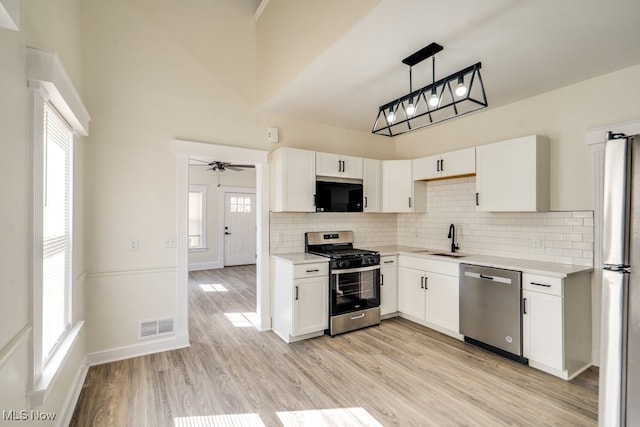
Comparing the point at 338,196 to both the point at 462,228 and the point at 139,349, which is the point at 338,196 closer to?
the point at 462,228

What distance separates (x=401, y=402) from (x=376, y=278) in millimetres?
1697

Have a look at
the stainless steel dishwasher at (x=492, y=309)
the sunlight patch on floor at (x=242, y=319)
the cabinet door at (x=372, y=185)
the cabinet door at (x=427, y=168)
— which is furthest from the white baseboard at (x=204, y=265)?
the stainless steel dishwasher at (x=492, y=309)

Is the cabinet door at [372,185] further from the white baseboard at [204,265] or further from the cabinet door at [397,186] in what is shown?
the white baseboard at [204,265]

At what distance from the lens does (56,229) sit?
82.6 inches

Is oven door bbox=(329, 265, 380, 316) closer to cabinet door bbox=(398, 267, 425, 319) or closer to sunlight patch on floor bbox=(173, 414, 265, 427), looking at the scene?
cabinet door bbox=(398, 267, 425, 319)

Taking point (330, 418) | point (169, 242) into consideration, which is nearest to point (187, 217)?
point (169, 242)

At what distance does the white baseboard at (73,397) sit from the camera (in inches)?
82.3

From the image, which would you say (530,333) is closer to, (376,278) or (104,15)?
(376,278)

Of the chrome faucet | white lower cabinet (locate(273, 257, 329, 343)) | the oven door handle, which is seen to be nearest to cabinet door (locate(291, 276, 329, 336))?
white lower cabinet (locate(273, 257, 329, 343))

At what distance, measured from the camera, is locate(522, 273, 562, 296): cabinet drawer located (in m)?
2.68

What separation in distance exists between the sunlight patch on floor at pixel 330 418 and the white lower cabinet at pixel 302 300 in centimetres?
119

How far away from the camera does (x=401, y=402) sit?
7.82ft

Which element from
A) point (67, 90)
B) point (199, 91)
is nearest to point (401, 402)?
point (67, 90)

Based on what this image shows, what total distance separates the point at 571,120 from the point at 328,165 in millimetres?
2616
